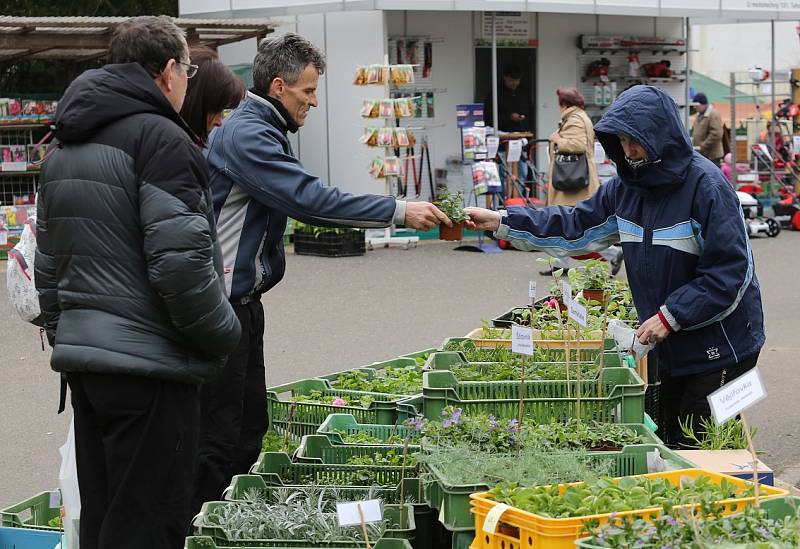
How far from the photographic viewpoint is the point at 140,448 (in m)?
3.51

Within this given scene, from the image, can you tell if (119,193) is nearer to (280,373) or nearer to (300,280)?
(280,373)

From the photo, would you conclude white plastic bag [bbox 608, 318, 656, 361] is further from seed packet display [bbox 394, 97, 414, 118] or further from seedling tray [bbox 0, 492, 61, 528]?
seed packet display [bbox 394, 97, 414, 118]

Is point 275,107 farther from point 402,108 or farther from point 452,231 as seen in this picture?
point 402,108

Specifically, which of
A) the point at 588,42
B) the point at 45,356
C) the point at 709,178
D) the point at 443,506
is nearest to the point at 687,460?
the point at 443,506

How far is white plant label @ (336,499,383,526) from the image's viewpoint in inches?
134

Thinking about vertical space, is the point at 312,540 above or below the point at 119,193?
below

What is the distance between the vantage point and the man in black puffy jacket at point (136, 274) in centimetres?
340

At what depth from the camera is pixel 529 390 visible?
471cm

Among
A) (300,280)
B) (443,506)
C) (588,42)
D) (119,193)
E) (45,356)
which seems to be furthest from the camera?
(588,42)

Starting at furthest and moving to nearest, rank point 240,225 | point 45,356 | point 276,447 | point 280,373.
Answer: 1. point 45,356
2. point 280,373
3. point 276,447
4. point 240,225

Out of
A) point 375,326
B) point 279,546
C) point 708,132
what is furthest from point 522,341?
point 708,132

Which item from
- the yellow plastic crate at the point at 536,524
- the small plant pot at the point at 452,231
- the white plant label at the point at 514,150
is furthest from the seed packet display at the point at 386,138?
the yellow plastic crate at the point at 536,524

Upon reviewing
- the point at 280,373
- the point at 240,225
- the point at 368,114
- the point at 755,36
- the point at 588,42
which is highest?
the point at 755,36

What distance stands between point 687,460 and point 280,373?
501cm
